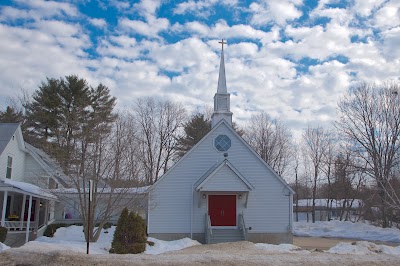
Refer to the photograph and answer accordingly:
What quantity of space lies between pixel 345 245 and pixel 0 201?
696 inches

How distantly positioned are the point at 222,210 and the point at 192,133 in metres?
23.9

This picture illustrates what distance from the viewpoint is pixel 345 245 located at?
61.7 ft

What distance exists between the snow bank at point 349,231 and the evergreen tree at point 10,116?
26.8 meters

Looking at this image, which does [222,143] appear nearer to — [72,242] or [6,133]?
[72,242]

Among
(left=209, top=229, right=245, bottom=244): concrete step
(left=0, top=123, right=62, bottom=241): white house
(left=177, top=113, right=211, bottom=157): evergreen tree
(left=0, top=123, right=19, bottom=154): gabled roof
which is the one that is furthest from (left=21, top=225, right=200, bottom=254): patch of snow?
(left=177, top=113, right=211, bottom=157): evergreen tree

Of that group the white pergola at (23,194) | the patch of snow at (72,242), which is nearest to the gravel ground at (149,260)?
the patch of snow at (72,242)

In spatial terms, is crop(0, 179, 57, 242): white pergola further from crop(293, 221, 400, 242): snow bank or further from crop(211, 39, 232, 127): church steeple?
crop(293, 221, 400, 242): snow bank

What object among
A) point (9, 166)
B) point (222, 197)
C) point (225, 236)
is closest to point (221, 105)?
point (222, 197)

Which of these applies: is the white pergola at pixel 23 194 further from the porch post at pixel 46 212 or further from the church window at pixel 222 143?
the church window at pixel 222 143

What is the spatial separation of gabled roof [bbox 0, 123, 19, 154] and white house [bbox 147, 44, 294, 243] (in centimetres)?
914

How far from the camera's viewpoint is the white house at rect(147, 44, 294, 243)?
75.3ft

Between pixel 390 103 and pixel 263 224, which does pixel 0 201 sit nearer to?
pixel 263 224

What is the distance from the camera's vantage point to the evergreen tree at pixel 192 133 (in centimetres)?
4669

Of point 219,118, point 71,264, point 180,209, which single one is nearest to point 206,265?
point 71,264
